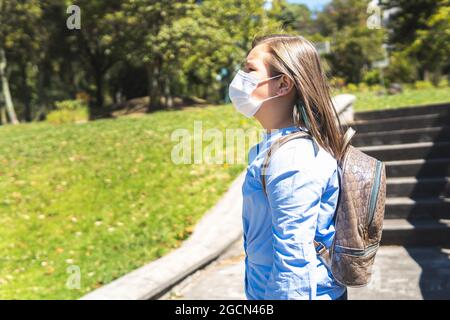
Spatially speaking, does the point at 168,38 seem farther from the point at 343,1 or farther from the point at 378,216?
the point at 343,1

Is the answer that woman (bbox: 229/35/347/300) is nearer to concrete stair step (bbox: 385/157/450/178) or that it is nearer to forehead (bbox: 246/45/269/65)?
forehead (bbox: 246/45/269/65)

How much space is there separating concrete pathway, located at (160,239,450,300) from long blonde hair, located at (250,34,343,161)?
2.54 metres

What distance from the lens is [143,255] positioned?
5102 millimetres

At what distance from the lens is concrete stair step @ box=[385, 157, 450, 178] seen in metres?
5.32

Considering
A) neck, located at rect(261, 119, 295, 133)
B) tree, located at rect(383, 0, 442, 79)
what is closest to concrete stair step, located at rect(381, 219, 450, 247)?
neck, located at rect(261, 119, 295, 133)

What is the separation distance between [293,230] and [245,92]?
1.95 ft

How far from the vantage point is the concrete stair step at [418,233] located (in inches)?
181

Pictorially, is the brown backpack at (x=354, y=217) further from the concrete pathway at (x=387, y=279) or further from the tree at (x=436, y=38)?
the tree at (x=436, y=38)

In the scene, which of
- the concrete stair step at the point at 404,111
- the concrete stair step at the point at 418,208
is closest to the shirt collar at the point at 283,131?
the concrete stair step at the point at 418,208

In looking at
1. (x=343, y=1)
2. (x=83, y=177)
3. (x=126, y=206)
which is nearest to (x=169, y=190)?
(x=126, y=206)

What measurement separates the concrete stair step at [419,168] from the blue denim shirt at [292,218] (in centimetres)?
424

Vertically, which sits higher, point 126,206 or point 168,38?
point 168,38

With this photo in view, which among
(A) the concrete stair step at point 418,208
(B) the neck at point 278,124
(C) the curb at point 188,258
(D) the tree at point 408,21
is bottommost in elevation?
(C) the curb at point 188,258
